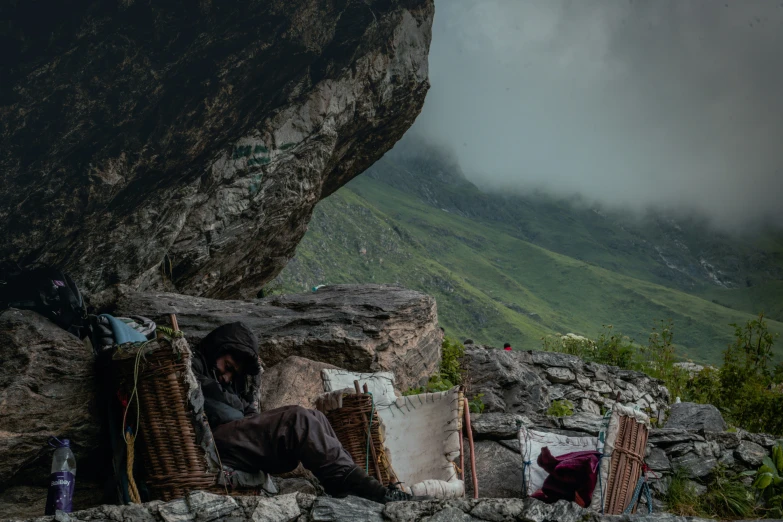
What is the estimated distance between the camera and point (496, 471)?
23.9ft

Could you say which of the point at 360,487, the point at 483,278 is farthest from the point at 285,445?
the point at 483,278

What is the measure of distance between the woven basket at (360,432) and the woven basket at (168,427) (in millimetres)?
1315

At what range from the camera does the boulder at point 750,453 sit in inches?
289

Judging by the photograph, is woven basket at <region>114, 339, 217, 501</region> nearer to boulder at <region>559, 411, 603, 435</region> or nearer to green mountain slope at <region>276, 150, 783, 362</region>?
boulder at <region>559, 411, 603, 435</region>

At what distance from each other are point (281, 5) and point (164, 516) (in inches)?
345

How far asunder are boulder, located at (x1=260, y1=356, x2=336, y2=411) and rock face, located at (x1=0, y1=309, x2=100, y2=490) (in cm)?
208

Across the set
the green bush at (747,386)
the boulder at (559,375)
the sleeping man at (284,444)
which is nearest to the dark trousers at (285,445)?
the sleeping man at (284,444)

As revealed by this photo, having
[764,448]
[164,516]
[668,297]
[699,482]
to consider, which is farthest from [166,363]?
[668,297]

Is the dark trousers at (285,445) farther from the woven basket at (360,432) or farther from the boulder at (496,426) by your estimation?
the boulder at (496,426)

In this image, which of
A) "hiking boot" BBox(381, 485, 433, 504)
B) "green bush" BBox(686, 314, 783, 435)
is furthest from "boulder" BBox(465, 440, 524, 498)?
"green bush" BBox(686, 314, 783, 435)

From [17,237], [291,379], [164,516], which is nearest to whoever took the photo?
[164,516]

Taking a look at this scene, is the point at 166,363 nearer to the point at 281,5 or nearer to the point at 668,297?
the point at 281,5

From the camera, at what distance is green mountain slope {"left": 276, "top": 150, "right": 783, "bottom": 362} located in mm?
80375

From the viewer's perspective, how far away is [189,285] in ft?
40.5
